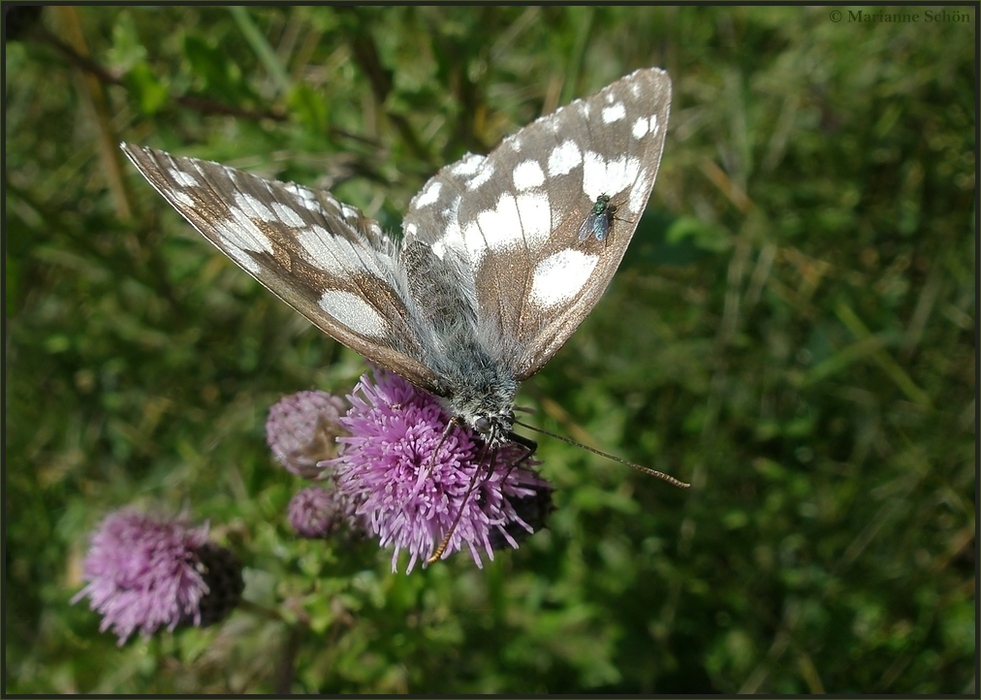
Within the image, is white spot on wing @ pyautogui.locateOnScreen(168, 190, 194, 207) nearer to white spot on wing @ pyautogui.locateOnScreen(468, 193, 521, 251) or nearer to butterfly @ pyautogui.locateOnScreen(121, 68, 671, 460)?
butterfly @ pyautogui.locateOnScreen(121, 68, 671, 460)

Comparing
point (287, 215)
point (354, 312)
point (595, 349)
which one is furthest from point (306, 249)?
point (595, 349)

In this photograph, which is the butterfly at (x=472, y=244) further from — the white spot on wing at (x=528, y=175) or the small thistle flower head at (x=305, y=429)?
the small thistle flower head at (x=305, y=429)

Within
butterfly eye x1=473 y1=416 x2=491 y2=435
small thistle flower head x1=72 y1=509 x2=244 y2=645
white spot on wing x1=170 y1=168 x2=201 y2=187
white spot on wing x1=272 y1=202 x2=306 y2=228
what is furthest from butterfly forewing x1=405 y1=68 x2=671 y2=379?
small thistle flower head x1=72 y1=509 x2=244 y2=645

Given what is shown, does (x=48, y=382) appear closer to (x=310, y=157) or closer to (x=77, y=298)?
(x=77, y=298)

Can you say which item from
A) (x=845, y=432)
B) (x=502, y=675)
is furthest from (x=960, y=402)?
(x=502, y=675)

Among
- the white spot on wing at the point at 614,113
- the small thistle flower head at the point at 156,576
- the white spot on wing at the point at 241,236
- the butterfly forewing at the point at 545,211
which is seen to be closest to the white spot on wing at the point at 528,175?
the butterfly forewing at the point at 545,211

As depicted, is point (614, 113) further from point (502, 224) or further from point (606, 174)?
point (502, 224)
